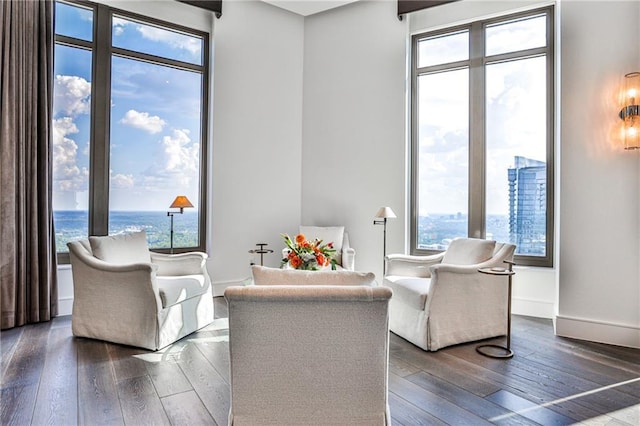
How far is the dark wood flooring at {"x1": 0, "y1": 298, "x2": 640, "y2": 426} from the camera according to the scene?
2.17 m

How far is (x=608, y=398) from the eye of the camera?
2396mm

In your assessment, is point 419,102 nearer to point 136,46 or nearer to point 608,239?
point 608,239

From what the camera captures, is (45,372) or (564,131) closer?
(45,372)

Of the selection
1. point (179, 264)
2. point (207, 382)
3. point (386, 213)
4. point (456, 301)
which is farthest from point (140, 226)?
point (456, 301)

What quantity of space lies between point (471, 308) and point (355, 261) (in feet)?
7.10

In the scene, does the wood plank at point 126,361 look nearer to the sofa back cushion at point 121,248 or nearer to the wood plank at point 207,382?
the wood plank at point 207,382

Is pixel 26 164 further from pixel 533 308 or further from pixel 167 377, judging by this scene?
pixel 533 308

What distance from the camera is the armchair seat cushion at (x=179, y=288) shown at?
3.21m

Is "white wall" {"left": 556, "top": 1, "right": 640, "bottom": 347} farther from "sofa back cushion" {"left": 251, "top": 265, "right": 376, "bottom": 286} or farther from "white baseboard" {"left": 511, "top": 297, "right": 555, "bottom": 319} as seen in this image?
"sofa back cushion" {"left": 251, "top": 265, "right": 376, "bottom": 286}

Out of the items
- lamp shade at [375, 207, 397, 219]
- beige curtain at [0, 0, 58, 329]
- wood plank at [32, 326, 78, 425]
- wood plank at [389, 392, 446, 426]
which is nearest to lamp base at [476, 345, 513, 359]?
wood plank at [389, 392, 446, 426]

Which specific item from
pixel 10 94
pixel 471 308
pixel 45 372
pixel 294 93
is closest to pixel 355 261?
pixel 471 308

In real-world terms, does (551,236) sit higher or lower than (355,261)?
higher

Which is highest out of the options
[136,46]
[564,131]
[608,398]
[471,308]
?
[136,46]

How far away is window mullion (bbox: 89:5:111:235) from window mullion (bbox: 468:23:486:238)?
4.12 m
